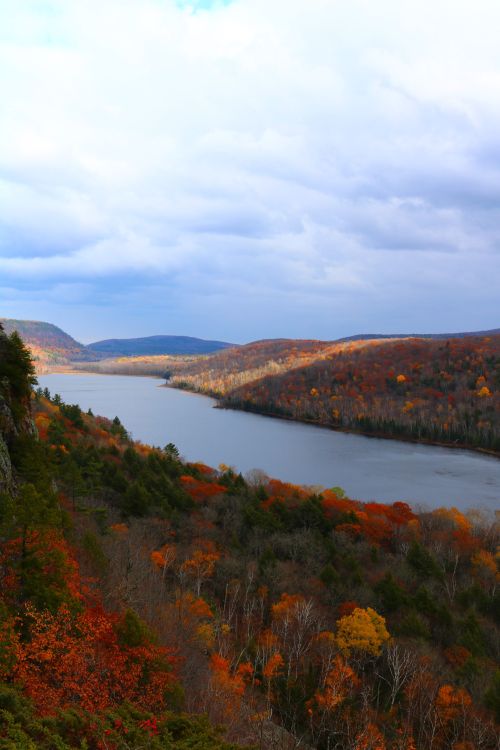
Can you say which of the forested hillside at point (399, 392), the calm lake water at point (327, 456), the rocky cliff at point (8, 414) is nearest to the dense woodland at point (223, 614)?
the rocky cliff at point (8, 414)

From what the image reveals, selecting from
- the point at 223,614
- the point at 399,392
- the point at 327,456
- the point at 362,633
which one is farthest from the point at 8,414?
the point at 399,392

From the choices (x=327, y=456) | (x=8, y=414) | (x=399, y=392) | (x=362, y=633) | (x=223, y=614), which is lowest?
(x=223, y=614)

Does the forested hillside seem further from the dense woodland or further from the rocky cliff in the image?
the rocky cliff

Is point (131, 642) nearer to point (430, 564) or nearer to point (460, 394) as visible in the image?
point (430, 564)

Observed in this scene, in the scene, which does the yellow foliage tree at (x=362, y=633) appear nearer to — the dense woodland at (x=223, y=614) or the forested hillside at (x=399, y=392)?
the dense woodland at (x=223, y=614)

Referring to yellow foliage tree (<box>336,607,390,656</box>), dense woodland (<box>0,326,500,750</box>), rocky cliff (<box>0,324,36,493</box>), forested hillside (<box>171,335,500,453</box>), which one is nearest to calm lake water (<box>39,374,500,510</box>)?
forested hillside (<box>171,335,500,453</box>)

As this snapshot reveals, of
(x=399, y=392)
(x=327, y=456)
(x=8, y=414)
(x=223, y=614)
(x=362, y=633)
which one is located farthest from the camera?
(x=399, y=392)

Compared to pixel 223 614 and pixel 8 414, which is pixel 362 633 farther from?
pixel 8 414

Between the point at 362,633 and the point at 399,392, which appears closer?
the point at 362,633
